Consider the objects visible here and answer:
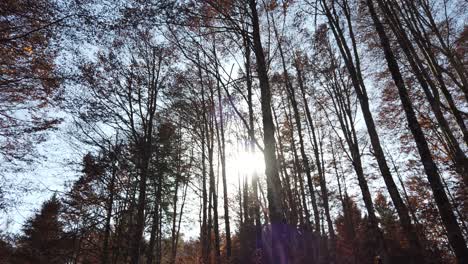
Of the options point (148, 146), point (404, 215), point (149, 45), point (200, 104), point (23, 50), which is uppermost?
point (149, 45)

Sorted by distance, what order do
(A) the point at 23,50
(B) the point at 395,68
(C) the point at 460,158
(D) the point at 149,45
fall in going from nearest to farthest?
1. (A) the point at 23,50
2. (B) the point at 395,68
3. (C) the point at 460,158
4. (D) the point at 149,45

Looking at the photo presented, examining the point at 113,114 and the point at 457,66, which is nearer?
the point at 457,66

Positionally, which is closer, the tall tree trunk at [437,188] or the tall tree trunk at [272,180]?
the tall tree trunk at [272,180]

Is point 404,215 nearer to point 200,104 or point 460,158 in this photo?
point 460,158

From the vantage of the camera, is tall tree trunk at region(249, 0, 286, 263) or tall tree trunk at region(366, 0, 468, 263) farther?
tall tree trunk at region(366, 0, 468, 263)

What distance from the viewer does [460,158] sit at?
7.26 meters

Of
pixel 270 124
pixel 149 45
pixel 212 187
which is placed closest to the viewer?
pixel 270 124

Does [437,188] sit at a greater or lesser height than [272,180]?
lesser

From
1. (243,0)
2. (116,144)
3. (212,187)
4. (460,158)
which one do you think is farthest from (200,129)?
(460,158)

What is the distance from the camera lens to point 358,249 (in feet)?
49.4

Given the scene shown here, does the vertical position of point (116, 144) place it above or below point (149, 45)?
below

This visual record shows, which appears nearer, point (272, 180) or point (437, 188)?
point (272, 180)

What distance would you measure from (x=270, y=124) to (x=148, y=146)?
17.6ft

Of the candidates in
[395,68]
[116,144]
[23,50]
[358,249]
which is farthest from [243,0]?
[358,249]
